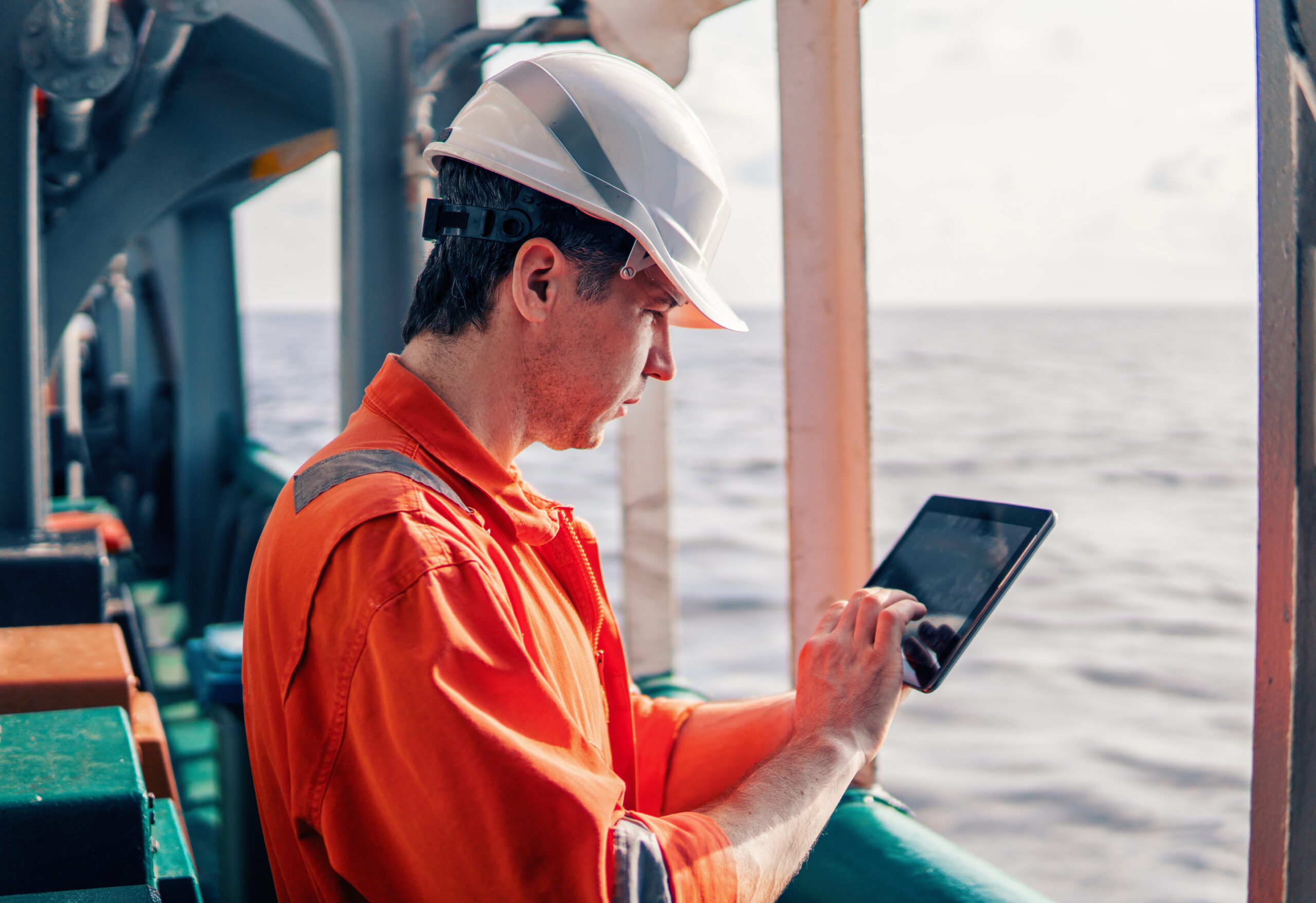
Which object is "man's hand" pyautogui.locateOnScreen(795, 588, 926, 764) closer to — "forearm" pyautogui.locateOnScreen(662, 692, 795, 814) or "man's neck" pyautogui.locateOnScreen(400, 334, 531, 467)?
"forearm" pyautogui.locateOnScreen(662, 692, 795, 814)

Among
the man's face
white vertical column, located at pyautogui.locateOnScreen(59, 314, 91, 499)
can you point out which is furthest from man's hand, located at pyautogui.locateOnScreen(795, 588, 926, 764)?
white vertical column, located at pyautogui.locateOnScreen(59, 314, 91, 499)

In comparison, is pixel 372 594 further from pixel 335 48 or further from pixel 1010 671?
pixel 1010 671

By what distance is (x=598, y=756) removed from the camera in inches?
37.1

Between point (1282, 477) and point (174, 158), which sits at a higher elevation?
point (174, 158)

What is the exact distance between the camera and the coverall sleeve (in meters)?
0.84

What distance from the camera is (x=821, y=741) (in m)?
1.14

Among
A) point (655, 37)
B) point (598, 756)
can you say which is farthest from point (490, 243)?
point (655, 37)

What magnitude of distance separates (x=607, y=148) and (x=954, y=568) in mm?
628

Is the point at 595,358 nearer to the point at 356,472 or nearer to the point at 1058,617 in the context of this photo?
the point at 356,472

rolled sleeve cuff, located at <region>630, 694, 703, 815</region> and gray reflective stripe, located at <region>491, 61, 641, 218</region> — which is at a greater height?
gray reflective stripe, located at <region>491, 61, 641, 218</region>

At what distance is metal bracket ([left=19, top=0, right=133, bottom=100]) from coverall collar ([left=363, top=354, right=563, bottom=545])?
1.77m

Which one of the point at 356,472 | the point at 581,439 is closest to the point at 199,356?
the point at 581,439

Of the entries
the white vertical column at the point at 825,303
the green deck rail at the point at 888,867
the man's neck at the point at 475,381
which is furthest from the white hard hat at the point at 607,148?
the green deck rail at the point at 888,867

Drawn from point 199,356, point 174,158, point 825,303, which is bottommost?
point 825,303
